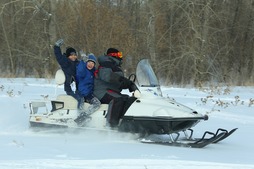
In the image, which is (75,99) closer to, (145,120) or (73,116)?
(73,116)

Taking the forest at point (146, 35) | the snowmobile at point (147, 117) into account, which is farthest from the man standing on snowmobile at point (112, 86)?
the forest at point (146, 35)

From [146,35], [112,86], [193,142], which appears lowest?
[193,142]

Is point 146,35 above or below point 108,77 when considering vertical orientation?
above

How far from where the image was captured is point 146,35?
73.5 feet

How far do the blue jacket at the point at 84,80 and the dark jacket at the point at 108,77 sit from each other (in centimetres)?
14

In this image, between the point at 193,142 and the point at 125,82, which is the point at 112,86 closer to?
the point at 125,82

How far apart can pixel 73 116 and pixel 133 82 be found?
1.10 m

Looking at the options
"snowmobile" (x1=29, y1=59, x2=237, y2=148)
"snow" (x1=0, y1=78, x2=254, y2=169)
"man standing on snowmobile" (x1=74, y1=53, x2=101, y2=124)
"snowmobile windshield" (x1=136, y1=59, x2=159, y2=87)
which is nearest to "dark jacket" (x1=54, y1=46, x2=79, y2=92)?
"snowmobile" (x1=29, y1=59, x2=237, y2=148)

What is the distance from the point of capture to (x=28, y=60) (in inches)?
942

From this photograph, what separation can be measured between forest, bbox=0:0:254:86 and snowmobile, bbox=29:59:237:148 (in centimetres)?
1219

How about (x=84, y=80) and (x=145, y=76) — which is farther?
(x=84, y=80)

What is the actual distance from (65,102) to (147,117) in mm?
1439

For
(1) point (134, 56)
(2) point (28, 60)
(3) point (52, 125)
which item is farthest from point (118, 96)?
(2) point (28, 60)

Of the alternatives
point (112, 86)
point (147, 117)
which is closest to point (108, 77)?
point (112, 86)
